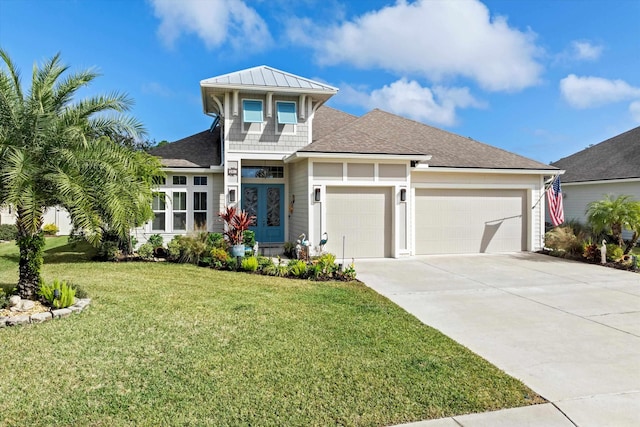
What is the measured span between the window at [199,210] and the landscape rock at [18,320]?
8.02 metres

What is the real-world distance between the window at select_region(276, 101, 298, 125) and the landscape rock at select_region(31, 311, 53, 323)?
30.3 ft

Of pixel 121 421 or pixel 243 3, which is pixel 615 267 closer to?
pixel 121 421

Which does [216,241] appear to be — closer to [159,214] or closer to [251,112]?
[159,214]

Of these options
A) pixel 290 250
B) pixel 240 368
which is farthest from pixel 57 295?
pixel 290 250

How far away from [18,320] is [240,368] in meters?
3.80

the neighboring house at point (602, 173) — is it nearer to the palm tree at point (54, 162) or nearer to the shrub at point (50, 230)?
the palm tree at point (54, 162)

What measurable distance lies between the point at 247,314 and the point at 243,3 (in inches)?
472

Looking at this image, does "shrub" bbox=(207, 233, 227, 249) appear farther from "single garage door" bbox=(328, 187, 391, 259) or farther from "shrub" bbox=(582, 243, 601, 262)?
"shrub" bbox=(582, 243, 601, 262)

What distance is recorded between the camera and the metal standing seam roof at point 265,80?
1268 cm

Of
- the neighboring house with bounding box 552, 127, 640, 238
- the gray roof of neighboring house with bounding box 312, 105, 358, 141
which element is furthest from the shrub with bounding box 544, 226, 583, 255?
the gray roof of neighboring house with bounding box 312, 105, 358, 141

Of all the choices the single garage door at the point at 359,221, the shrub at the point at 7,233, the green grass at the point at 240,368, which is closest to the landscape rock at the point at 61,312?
the green grass at the point at 240,368

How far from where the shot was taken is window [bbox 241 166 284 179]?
Result: 14.6 meters

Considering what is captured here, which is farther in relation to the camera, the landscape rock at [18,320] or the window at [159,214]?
the window at [159,214]

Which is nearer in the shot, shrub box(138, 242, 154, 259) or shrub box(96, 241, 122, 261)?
shrub box(96, 241, 122, 261)
